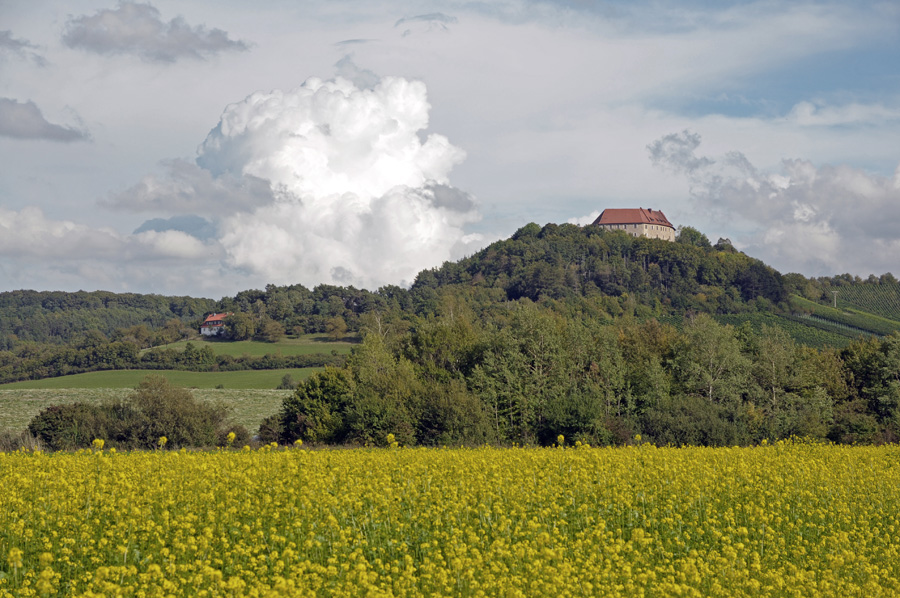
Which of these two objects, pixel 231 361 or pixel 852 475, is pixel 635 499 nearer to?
pixel 852 475

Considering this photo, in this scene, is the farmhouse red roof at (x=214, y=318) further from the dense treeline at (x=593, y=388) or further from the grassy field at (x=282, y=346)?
the dense treeline at (x=593, y=388)

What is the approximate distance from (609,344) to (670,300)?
83.1 meters

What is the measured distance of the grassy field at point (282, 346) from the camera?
4045 inches

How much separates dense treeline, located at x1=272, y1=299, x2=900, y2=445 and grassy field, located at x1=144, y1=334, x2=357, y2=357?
50030 millimetres

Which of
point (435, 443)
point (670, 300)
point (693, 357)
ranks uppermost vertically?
point (670, 300)

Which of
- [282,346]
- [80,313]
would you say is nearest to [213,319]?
[282,346]

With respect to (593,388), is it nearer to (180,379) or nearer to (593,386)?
(593,386)

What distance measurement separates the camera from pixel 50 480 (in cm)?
1155

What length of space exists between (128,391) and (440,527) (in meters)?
67.8

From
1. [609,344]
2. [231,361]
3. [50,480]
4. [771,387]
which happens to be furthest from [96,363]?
[50,480]

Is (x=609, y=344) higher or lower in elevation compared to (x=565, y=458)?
higher

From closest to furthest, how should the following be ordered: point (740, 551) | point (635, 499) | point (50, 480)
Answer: point (740, 551), point (50, 480), point (635, 499)

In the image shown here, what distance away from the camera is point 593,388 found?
42.1 metres

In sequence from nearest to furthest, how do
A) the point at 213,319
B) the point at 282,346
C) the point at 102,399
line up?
the point at 102,399, the point at 282,346, the point at 213,319
